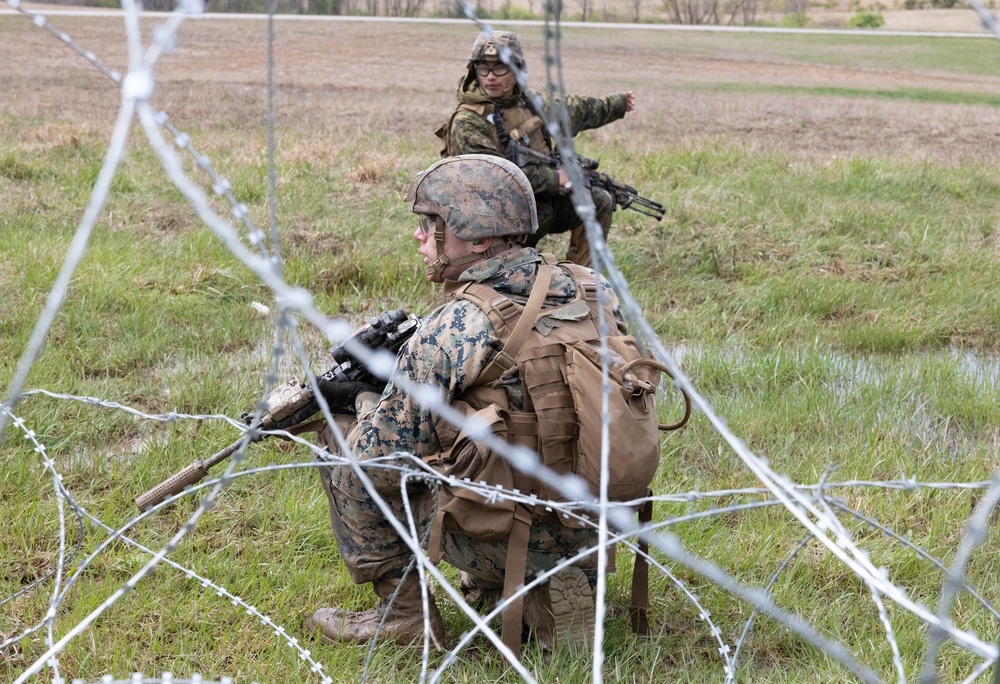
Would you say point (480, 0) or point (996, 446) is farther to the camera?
point (480, 0)

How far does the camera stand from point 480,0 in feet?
106

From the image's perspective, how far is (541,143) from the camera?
6215 mm

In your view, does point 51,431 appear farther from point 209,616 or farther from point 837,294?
point 837,294

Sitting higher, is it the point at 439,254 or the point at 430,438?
the point at 439,254


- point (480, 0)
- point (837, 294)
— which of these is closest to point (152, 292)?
point (837, 294)

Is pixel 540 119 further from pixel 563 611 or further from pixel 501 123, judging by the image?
pixel 563 611

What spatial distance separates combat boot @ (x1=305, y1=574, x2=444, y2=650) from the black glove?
616 millimetres

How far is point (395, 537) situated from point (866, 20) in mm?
40049

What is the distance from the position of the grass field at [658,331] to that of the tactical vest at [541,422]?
0.89 ft

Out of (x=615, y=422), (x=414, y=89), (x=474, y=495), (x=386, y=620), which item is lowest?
(x=386, y=620)

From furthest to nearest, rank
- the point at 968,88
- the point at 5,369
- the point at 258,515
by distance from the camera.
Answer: the point at 968,88
the point at 5,369
the point at 258,515

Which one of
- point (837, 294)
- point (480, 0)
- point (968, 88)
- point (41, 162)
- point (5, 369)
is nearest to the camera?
point (5, 369)

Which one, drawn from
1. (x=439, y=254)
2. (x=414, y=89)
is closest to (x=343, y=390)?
(x=439, y=254)

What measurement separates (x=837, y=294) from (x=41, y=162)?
6859mm
